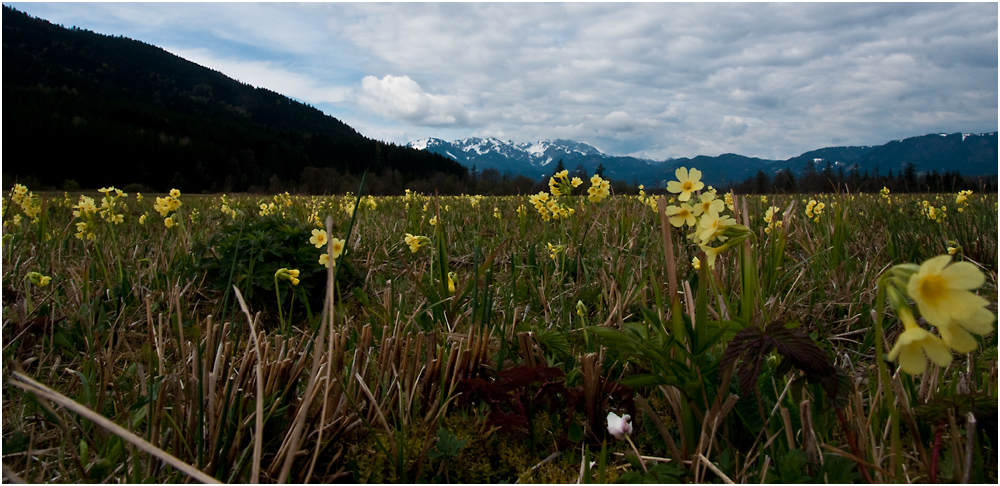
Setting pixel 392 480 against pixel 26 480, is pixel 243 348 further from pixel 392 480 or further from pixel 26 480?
pixel 392 480

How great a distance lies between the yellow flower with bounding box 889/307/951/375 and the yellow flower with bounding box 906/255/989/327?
3 cm

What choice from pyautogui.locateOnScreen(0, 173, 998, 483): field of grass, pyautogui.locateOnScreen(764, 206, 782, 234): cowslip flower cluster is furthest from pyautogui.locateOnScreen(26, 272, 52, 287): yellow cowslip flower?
pyautogui.locateOnScreen(764, 206, 782, 234): cowslip flower cluster

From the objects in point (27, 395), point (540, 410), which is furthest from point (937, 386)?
point (27, 395)

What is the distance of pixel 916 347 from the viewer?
843mm

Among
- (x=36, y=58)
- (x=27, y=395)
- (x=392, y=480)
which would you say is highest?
(x=36, y=58)

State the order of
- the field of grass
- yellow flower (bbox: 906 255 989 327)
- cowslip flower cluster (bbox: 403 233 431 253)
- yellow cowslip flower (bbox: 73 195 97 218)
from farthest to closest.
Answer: yellow cowslip flower (bbox: 73 195 97 218) < cowslip flower cluster (bbox: 403 233 431 253) < the field of grass < yellow flower (bbox: 906 255 989 327)

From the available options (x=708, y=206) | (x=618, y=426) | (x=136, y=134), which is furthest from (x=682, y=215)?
(x=136, y=134)

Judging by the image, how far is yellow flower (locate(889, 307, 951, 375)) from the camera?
→ 79 cm

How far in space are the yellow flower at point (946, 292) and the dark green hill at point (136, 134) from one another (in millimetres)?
27944

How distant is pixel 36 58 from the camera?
12612cm

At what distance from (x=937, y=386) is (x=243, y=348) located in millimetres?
2309

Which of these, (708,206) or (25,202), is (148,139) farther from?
(708,206)

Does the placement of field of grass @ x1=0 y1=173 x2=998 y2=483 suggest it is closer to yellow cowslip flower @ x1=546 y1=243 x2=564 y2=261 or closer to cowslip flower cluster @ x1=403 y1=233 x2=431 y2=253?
cowslip flower cluster @ x1=403 y1=233 x2=431 y2=253

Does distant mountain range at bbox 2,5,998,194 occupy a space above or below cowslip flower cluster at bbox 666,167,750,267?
above
